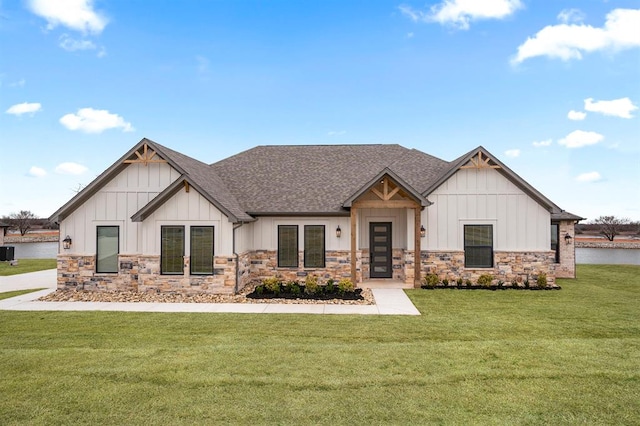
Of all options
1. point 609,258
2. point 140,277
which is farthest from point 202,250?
point 609,258

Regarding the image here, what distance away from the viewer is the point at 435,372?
18.2 feet

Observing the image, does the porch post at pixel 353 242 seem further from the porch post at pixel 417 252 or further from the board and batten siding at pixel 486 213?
the board and batten siding at pixel 486 213

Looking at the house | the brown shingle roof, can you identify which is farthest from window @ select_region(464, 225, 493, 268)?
the brown shingle roof

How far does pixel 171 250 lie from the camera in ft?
40.7

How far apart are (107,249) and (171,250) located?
9.16 ft

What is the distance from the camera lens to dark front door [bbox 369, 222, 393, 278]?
15.0m

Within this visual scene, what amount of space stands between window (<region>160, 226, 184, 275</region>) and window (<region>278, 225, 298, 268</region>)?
3.80 m

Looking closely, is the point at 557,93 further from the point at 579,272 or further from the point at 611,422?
the point at 611,422

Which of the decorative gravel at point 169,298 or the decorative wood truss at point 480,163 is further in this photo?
the decorative wood truss at point 480,163

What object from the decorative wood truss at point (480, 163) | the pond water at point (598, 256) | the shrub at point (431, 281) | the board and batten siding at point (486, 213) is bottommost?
the pond water at point (598, 256)

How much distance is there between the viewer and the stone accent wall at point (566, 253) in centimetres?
1555

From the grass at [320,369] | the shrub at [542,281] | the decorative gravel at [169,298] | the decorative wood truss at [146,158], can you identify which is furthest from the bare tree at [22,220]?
the shrub at [542,281]

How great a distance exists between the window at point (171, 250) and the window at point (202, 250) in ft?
1.42

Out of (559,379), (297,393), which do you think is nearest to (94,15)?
(297,393)
